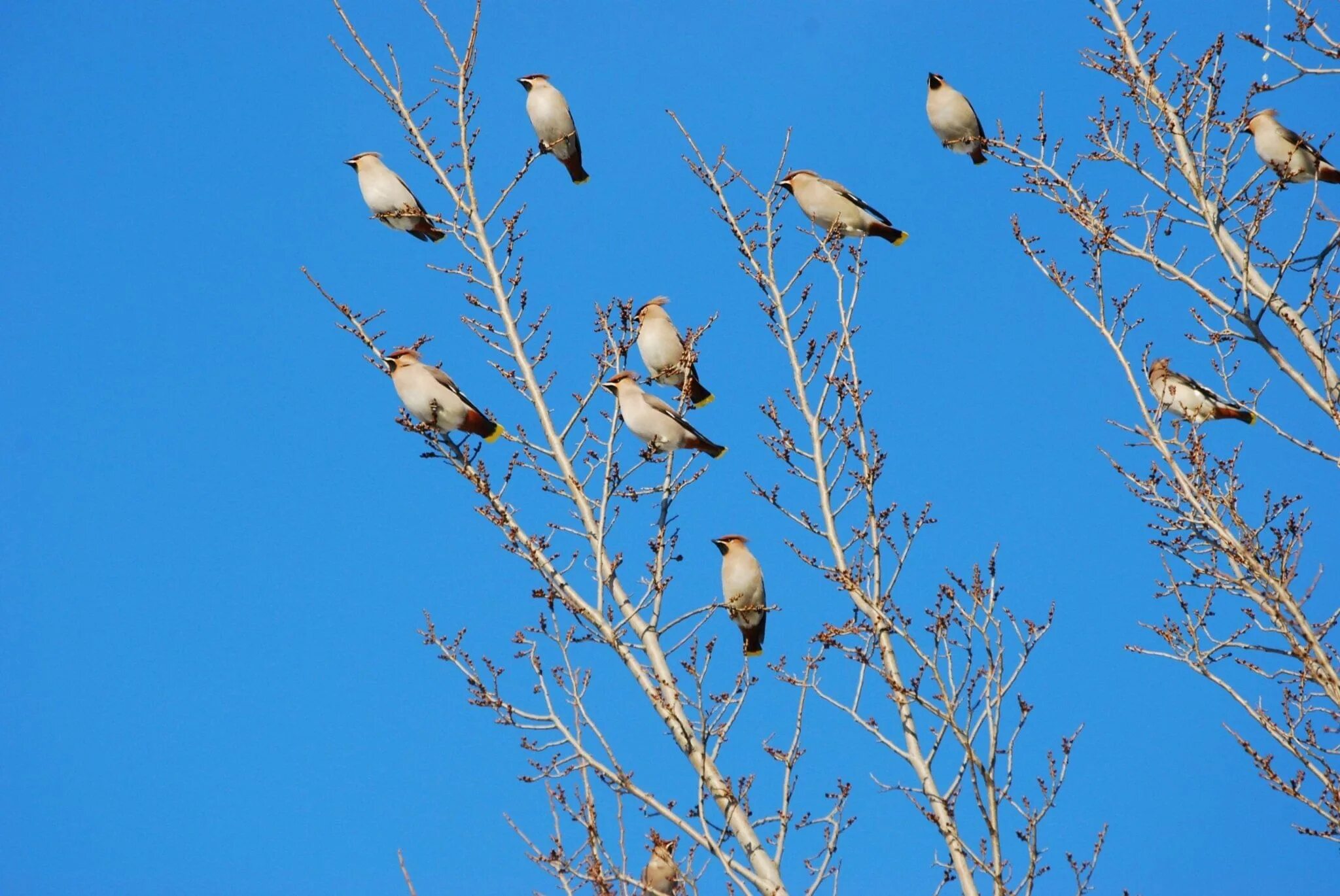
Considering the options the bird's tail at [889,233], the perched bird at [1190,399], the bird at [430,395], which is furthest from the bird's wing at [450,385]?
the perched bird at [1190,399]

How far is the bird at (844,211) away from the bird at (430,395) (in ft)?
8.70

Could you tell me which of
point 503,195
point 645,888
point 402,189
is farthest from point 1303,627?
point 402,189

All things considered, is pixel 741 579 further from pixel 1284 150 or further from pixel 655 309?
pixel 1284 150

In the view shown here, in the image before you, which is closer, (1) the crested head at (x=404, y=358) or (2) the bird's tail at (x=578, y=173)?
(1) the crested head at (x=404, y=358)

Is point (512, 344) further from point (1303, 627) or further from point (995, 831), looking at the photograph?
point (1303, 627)

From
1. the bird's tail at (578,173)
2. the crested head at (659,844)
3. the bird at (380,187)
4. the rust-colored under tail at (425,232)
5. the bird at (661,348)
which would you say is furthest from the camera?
the bird's tail at (578,173)

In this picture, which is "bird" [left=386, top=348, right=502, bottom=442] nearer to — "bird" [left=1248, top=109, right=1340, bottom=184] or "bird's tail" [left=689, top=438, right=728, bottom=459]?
"bird's tail" [left=689, top=438, right=728, bottom=459]

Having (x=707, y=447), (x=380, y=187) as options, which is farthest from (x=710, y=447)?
(x=380, y=187)

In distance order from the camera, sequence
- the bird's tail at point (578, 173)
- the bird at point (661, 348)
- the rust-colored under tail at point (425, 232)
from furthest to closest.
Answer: the bird's tail at point (578, 173)
the rust-colored under tail at point (425, 232)
the bird at point (661, 348)

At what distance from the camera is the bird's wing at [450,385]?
6.62 metres

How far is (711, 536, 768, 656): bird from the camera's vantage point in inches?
283

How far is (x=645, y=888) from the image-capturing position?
167 inches

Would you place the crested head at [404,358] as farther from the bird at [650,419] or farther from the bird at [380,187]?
the bird at [380,187]

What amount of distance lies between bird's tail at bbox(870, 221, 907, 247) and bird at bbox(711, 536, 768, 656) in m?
2.23
